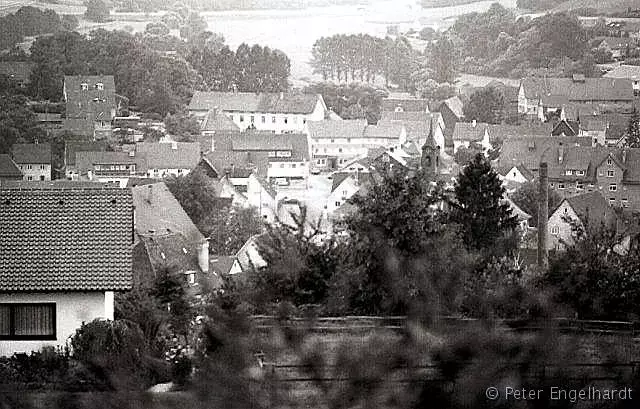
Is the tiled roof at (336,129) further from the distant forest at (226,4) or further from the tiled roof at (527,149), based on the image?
the tiled roof at (527,149)

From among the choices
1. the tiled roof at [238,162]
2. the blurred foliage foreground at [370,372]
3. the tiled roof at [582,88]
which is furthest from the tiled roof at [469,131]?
the blurred foliage foreground at [370,372]

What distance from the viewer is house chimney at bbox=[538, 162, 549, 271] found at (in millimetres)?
5345

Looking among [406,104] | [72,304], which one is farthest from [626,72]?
[72,304]

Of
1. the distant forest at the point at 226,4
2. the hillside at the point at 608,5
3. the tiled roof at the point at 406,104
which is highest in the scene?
the distant forest at the point at 226,4

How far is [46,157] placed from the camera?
963 centimetres

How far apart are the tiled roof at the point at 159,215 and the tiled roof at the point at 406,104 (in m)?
4.70

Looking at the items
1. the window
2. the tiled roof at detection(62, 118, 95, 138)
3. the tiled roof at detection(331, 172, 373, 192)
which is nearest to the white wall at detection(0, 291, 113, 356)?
the window

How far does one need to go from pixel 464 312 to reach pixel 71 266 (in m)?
3.18

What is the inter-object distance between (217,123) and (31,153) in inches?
110

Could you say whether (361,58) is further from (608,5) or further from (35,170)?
(35,170)

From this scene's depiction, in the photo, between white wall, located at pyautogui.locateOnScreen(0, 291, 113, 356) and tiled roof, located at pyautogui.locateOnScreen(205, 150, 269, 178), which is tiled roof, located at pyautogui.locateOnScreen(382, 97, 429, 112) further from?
white wall, located at pyautogui.locateOnScreen(0, 291, 113, 356)

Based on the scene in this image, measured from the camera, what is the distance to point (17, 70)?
440 inches

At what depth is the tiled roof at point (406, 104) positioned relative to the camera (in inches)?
493

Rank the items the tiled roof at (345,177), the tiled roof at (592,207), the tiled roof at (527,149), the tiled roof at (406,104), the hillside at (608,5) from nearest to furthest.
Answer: the tiled roof at (592,207) < the tiled roof at (345,177) < the tiled roof at (527,149) < the hillside at (608,5) < the tiled roof at (406,104)
